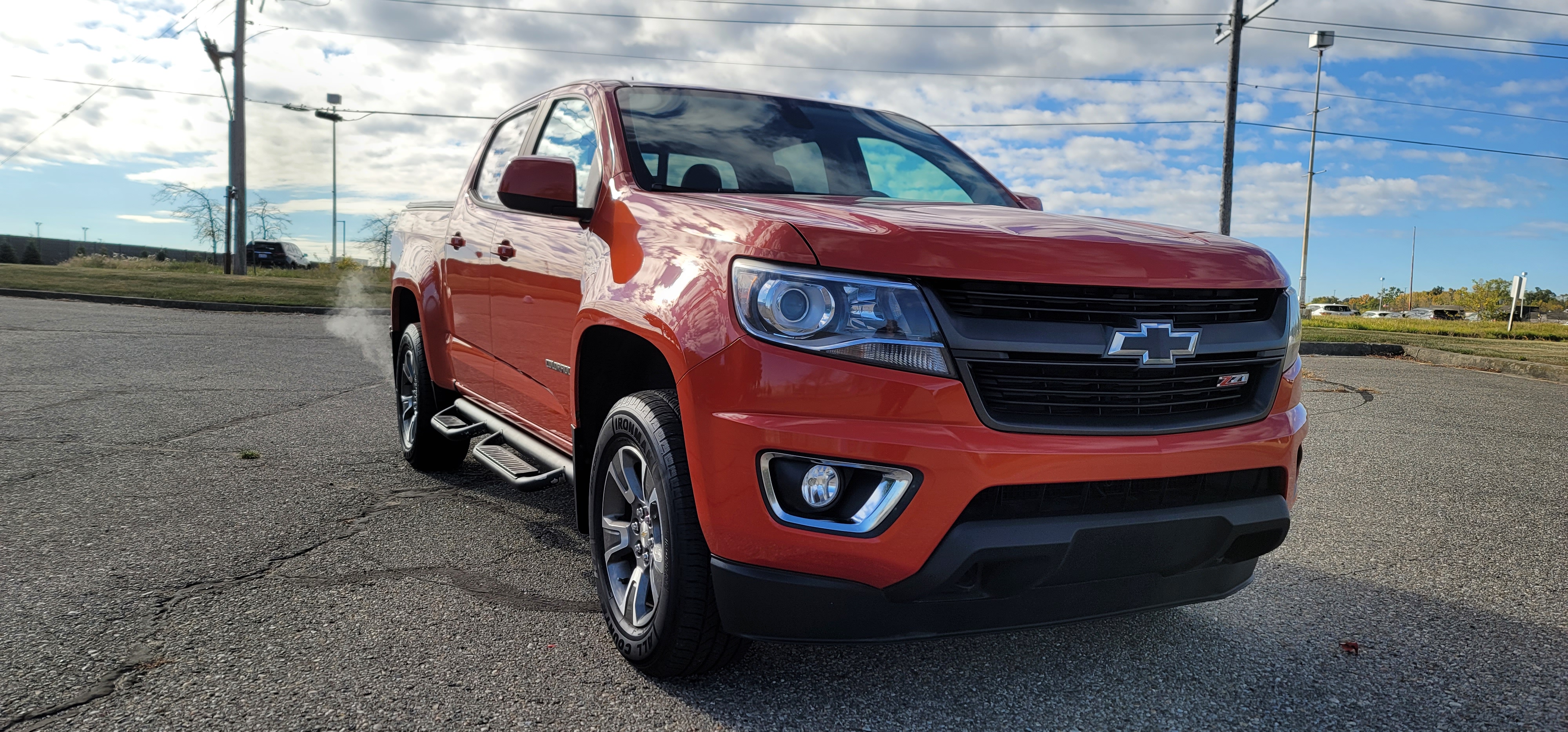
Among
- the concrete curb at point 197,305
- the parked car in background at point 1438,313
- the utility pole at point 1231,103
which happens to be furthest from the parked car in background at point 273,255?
the parked car in background at point 1438,313

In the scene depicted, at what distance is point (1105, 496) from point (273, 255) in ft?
174

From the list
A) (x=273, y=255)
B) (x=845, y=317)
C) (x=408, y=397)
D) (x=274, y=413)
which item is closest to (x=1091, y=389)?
(x=845, y=317)

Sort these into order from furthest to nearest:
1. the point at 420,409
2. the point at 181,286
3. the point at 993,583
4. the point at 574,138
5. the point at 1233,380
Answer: the point at 181,286 < the point at 420,409 < the point at 574,138 < the point at 1233,380 < the point at 993,583

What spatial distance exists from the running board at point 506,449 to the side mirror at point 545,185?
88cm

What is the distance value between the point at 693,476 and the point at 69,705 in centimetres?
165

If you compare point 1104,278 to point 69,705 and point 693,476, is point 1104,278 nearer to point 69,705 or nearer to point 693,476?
point 693,476

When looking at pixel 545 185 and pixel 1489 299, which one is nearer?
pixel 545 185

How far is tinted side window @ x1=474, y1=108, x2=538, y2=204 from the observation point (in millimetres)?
4590

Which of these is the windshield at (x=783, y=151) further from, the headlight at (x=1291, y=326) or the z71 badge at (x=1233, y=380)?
the z71 badge at (x=1233, y=380)

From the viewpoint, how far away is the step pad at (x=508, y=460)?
3.80 meters

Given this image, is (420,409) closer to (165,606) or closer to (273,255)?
(165,606)

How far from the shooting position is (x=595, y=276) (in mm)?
3123

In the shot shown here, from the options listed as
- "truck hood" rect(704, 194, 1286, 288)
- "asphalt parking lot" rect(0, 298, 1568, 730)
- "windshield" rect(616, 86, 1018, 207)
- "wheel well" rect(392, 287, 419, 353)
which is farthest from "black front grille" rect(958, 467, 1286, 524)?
"wheel well" rect(392, 287, 419, 353)

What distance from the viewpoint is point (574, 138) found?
13.0 ft
